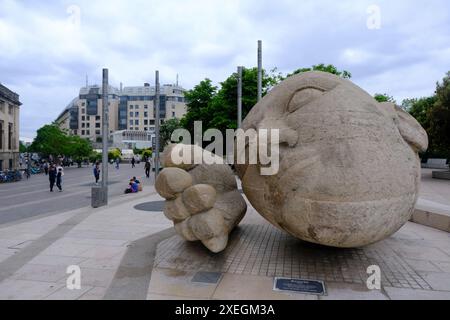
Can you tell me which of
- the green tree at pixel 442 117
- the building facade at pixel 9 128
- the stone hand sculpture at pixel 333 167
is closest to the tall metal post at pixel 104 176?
the stone hand sculpture at pixel 333 167

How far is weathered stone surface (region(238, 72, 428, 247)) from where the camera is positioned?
4.73 m

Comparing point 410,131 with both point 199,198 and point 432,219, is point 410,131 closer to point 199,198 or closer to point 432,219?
point 199,198

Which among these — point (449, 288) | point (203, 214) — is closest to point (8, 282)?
point (203, 214)

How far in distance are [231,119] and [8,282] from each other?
72.8ft

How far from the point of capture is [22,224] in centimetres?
990

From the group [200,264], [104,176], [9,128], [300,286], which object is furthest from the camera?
[9,128]

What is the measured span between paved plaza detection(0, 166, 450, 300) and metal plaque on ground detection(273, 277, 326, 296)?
126 mm

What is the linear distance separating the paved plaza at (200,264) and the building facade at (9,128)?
37.5 metres

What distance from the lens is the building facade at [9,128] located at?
40281mm

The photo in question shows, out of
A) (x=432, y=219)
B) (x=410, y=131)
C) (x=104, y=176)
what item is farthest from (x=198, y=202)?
(x=104, y=176)

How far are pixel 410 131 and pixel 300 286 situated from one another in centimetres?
319

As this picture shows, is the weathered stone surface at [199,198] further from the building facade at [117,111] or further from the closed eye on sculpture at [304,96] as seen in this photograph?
the building facade at [117,111]

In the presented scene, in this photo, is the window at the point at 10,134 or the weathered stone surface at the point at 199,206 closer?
the weathered stone surface at the point at 199,206

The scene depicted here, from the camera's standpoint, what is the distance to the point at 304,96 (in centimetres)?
555
